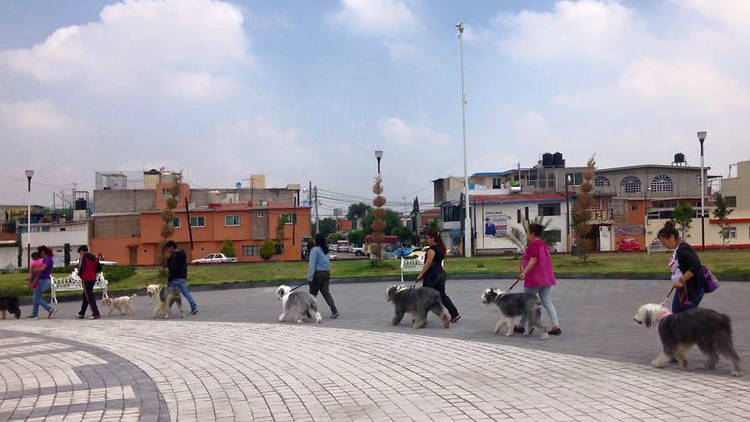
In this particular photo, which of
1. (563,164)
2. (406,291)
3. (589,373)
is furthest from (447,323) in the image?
(563,164)

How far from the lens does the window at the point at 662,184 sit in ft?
238

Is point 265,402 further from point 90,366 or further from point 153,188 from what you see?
point 153,188

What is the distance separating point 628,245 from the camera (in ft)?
189

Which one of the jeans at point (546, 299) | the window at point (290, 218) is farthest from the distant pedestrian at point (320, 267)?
the window at point (290, 218)

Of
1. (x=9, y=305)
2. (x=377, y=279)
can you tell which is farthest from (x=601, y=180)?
(x=9, y=305)

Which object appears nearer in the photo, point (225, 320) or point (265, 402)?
point (265, 402)

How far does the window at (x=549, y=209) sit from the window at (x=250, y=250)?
83.9 ft

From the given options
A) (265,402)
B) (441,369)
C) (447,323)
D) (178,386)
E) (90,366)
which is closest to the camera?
(265,402)

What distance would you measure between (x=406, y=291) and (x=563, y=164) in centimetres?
6173

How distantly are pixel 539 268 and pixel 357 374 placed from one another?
3.84 m

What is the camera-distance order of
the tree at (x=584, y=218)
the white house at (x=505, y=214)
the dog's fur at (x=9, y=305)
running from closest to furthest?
1. the dog's fur at (x=9, y=305)
2. the tree at (x=584, y=218)
3. the white house at (x=505, y=214)

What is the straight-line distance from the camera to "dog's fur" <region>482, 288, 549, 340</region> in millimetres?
10234

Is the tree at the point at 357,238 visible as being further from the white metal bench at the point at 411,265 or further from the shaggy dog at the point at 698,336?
the shaggy dog at the point at 698,336

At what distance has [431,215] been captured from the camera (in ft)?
325
